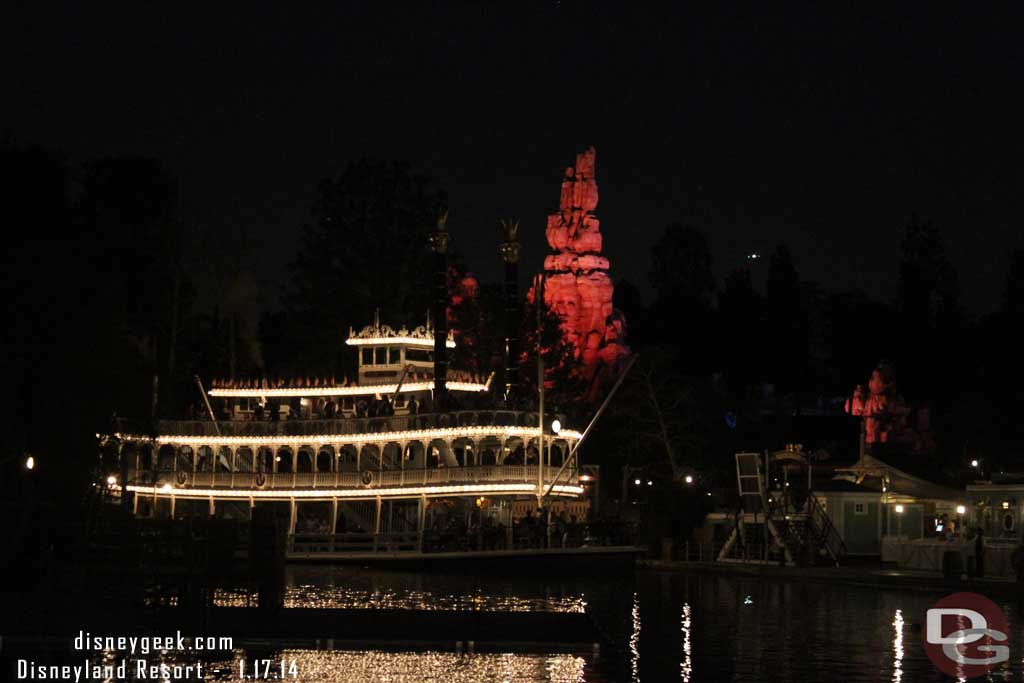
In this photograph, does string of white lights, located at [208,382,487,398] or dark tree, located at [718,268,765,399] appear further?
dark tree, located at [718,268,765,399]

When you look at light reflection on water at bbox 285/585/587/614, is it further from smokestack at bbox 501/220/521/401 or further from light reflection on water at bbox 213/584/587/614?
smokestack at bbox 501/220/521/401

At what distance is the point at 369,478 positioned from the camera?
2180 inches

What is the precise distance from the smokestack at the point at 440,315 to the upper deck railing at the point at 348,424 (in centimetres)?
129

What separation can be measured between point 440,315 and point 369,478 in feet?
23.8

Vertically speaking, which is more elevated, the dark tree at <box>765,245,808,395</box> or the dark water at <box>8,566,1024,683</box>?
the dark tree at <box>765,245,808,395</box>

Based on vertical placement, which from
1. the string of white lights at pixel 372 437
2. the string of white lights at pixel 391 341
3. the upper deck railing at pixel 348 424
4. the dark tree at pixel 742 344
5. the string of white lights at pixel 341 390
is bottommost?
the string of white lights at pixel 372 437

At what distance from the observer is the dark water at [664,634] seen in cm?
2230

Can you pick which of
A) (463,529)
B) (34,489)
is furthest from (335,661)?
(463,529)

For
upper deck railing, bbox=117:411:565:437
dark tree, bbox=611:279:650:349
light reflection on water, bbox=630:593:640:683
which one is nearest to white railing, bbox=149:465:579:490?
upper deck railing, bbox=117:411:565:437

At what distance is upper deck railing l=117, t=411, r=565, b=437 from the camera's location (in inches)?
2061

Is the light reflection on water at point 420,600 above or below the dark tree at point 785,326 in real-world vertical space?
below

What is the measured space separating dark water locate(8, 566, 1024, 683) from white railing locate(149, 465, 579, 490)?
17.7 ft

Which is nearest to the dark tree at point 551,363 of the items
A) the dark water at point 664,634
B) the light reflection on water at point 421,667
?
the dark water at point 664,634

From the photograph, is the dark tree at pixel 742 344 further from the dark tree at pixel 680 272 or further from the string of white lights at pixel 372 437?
the string of white lights at pixel 372 437
